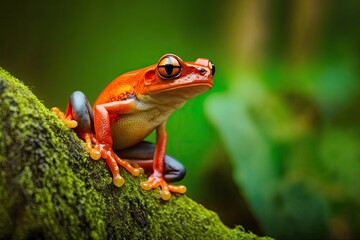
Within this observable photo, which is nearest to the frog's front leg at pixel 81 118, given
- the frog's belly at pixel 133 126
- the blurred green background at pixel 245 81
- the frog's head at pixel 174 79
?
the frog's belly at pixel 133 126

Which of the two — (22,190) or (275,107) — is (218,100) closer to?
(275,107)

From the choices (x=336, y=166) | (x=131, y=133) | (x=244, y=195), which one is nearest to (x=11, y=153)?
(x=131, y=133)

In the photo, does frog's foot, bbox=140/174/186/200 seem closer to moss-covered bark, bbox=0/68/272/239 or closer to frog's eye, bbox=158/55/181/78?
moss-covered bark, bbox=0/68/272/239

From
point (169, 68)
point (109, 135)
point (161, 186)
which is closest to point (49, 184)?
point (109, 135)

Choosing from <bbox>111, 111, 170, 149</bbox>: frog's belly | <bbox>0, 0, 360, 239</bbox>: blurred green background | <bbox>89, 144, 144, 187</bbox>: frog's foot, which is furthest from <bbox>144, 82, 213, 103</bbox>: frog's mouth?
<bbox>0, 0, 360, 239</bbox>: blurred green background

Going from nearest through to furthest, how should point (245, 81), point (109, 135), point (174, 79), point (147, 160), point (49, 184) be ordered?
point (49, 184), point (109, 135), point (174, 79), point (147, 160), point (245, 81)

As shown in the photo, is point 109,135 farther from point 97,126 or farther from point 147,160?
point 147,160
